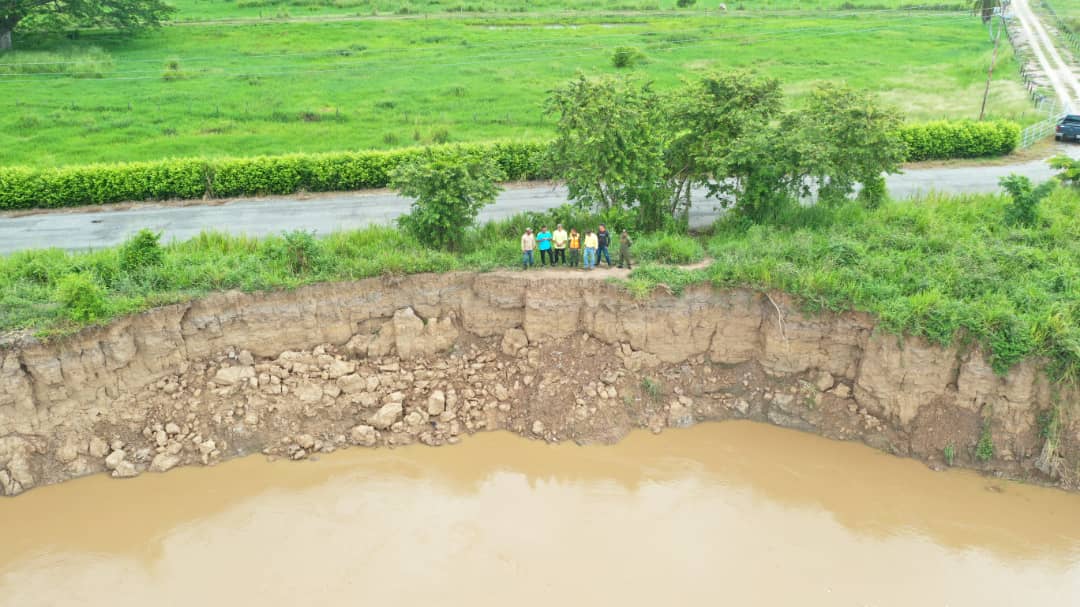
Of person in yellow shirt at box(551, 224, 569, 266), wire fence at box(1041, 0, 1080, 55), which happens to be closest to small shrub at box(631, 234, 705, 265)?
person in yellow shirt at box(551, 224, 569, 266)

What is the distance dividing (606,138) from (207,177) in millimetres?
12807

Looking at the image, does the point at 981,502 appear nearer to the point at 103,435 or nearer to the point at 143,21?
the point at 103,435

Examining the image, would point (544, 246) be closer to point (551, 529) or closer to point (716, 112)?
point (716, 112)

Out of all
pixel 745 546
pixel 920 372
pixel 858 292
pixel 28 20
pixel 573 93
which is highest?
pixel 28 20

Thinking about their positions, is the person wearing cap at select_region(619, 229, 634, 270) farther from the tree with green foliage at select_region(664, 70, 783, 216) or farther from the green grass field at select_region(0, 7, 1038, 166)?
the green grass field at select_region(0, 7, 1038, 166)

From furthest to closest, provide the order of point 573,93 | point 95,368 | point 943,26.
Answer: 1. point 943,26
2. point 573,93
3. point 95,368

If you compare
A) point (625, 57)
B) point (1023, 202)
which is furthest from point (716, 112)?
point (625, 57)

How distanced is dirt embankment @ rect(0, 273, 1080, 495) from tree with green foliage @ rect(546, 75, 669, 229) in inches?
114

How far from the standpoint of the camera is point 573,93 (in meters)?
16.9

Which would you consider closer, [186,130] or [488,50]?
[186,130]

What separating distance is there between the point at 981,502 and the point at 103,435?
1643 centimetres

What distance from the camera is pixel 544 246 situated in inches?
640

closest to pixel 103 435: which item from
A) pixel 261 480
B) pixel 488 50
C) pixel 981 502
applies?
pixel 261 480

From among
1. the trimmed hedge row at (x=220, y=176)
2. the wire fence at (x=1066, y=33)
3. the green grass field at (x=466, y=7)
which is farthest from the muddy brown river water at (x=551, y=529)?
the wire fence at (x=1066, y=33)
